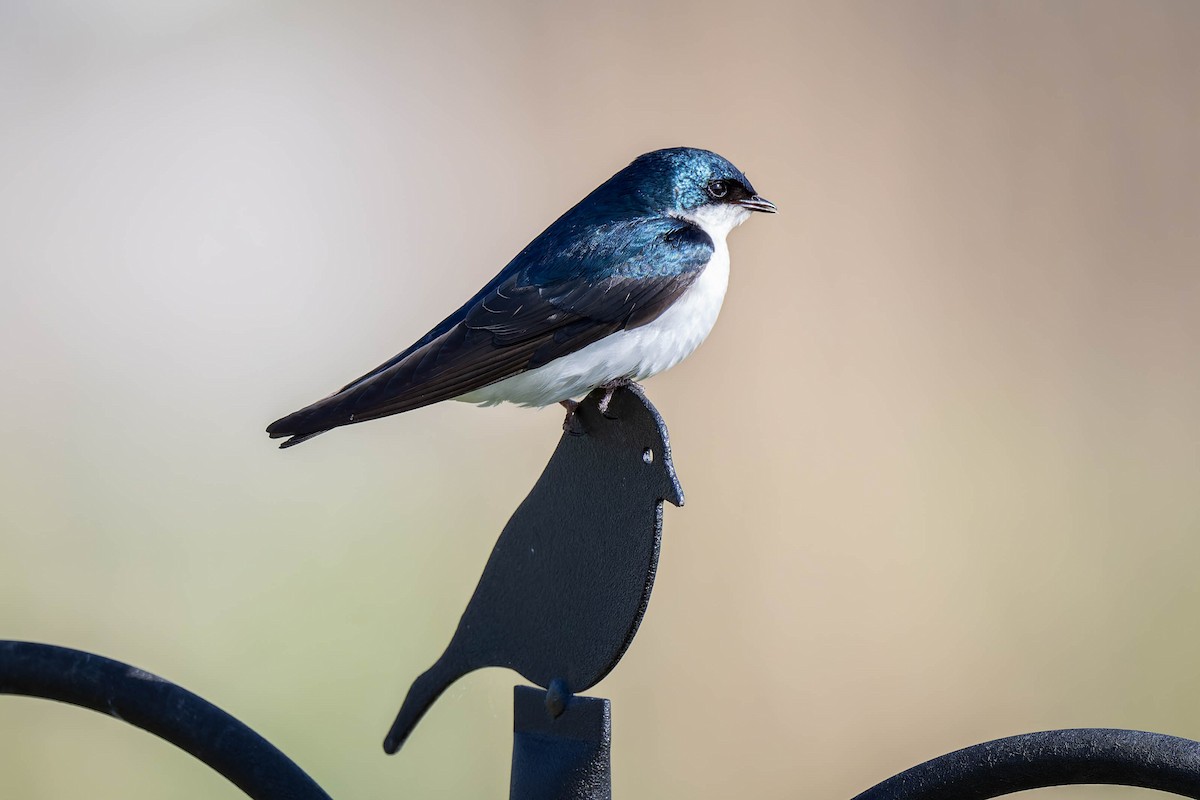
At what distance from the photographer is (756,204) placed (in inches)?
63.2

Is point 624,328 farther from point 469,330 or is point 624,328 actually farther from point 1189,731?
point 1189,731

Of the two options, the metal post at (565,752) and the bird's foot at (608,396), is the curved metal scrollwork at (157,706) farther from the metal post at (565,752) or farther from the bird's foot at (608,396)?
the bird's foot at (608,396)

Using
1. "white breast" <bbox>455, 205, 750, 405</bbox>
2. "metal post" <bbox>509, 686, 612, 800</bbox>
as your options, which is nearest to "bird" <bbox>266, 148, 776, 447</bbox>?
"white breast" <bbox>455, 205, 750, 405</bbox>

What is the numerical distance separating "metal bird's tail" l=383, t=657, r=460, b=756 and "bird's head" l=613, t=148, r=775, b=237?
73 centimetres

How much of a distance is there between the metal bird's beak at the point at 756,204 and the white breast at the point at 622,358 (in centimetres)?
17

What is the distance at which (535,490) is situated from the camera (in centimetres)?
96

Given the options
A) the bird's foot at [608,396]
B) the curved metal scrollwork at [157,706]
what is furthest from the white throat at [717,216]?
the curved metal scrollwork at [157,706]

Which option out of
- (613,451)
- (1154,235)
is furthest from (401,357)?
(1154,235)

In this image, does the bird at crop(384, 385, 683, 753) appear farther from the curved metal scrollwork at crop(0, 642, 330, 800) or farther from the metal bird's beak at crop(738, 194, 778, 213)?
the metal bird's beak at crop(738, 194, 778, 213)

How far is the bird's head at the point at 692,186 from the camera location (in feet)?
5.13

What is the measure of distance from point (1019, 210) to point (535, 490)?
5.30 feet

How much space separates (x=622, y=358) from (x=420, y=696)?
48 cm

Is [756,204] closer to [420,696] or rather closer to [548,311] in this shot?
[548,311]

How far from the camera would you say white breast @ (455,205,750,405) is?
133 centimetres
